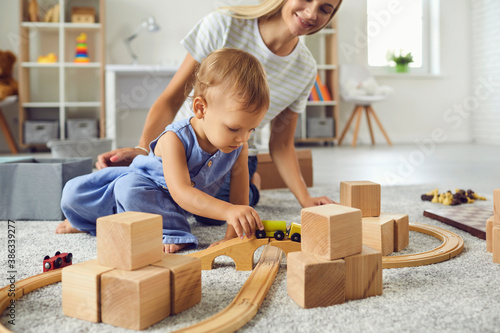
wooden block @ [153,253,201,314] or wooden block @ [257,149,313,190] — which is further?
wooden block @ [257,149,313,190]

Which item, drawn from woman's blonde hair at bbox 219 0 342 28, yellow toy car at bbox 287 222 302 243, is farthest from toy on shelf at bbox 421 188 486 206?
yellow toy car at bbox 287 222 302 243

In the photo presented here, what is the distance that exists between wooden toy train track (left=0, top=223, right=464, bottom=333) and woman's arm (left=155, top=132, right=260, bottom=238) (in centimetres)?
8

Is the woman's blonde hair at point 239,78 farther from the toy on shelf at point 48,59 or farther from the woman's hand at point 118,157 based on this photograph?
the toy on shelf at point 48,59

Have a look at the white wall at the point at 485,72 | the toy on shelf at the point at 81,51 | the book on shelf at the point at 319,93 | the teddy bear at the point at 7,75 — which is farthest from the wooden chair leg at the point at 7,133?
the white wall at the point at 485,72

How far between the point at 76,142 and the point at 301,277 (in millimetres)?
1786

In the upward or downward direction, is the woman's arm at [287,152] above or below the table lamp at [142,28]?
below

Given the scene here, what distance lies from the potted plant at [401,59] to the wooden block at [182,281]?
4293mm

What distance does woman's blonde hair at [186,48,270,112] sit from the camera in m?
0.75

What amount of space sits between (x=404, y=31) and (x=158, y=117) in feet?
13.5

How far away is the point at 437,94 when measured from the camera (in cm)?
473

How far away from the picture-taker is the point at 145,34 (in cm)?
399

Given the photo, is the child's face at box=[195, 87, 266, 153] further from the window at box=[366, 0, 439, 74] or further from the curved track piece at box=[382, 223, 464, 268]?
the window at box=[366, 0, 439, 74]

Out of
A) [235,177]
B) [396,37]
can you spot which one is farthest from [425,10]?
[235,177]

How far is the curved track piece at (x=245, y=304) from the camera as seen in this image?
0.49 metres
